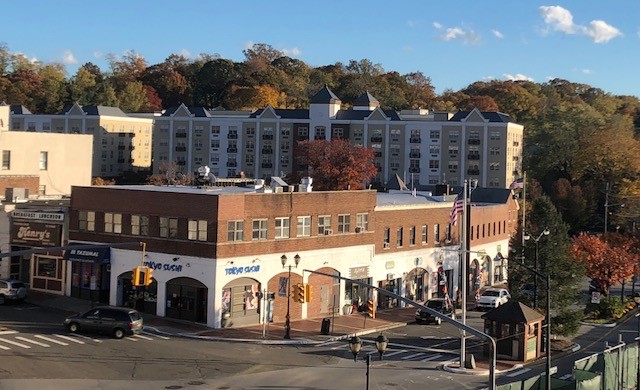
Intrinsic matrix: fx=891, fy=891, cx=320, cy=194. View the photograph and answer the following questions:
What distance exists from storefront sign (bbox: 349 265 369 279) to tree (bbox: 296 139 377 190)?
150ft

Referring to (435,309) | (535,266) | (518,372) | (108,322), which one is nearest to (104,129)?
(435,309)

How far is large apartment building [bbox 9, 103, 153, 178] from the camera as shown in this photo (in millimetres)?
148000

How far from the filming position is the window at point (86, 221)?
190 ft

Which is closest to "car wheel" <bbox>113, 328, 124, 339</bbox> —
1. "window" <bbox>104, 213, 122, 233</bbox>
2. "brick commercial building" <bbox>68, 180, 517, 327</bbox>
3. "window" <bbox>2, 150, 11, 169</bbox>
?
"brick commercial building" <bbox>68, 180, 517, 327</bbox>

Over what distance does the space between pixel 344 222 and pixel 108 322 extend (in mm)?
19540

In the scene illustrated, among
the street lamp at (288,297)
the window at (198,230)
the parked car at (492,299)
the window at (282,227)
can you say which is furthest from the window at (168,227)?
the parked car at (492,299)

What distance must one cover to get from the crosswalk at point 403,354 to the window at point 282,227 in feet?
30.1

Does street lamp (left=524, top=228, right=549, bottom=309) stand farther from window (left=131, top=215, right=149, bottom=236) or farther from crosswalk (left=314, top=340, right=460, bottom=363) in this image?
window (left=131, top=215, right=149, bottom=236)

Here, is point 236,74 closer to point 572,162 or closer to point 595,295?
point 572,162

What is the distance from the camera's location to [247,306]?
177 ft

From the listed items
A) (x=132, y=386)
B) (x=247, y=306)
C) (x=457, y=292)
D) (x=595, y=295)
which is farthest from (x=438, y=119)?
(x=132, y=386)

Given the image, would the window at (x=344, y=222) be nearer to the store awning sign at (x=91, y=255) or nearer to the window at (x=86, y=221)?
the store awning sign at (x=91, y=255)

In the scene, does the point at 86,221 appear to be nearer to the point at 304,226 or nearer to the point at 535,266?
the point at 304,226

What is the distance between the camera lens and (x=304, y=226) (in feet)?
190
